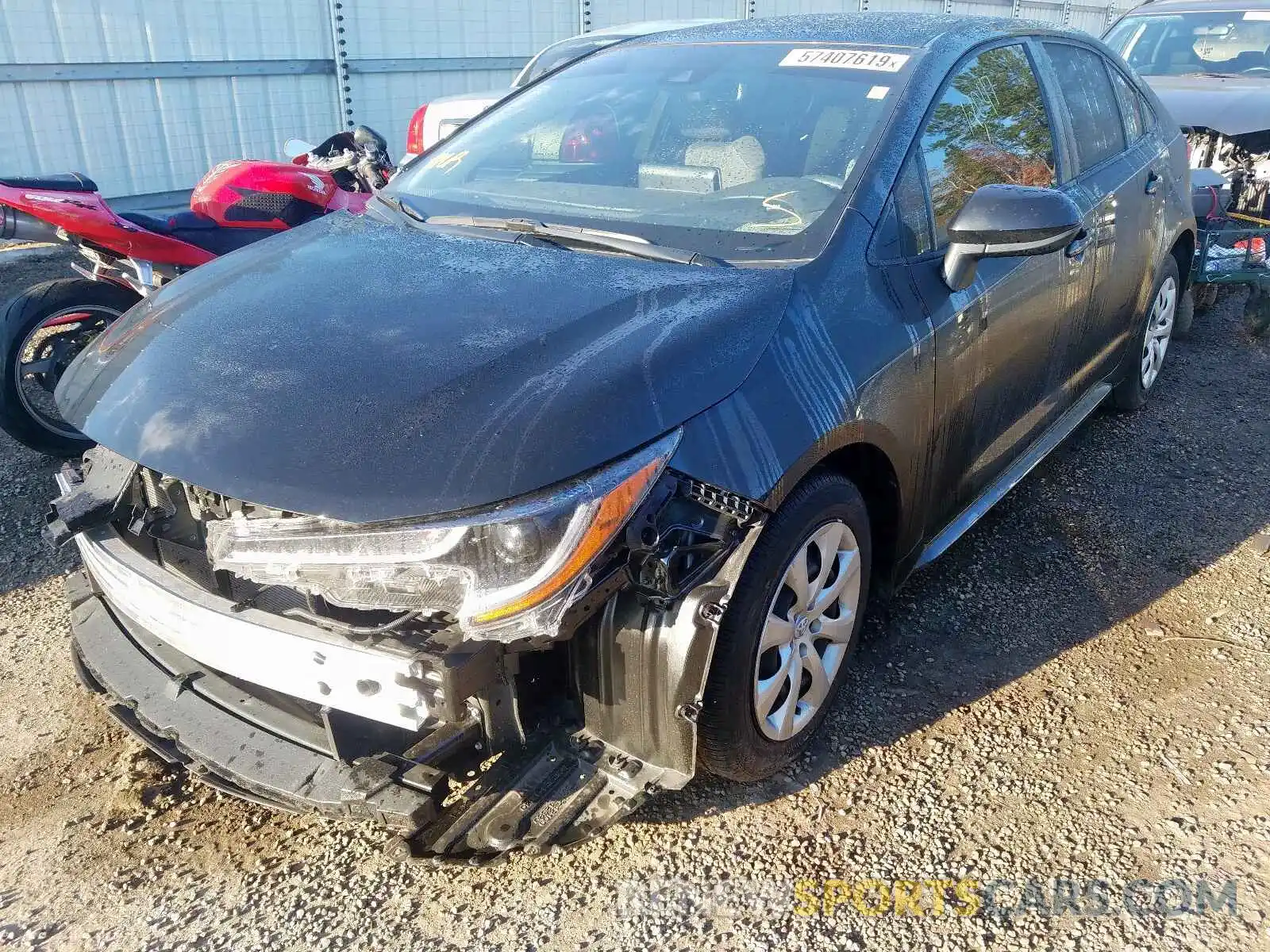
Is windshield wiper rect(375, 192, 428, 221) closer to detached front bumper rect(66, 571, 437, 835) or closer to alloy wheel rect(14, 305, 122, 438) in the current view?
detached front bumper rect(66, 571, 437, 835)

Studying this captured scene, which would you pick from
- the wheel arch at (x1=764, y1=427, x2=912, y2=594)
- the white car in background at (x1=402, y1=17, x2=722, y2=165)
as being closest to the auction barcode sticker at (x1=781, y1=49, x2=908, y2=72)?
the wheel arch at (x1=764, y1=427, x2=912, y2=594)

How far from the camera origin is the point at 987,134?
294cm

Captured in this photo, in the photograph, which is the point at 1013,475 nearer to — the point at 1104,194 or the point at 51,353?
the point at 1104,194

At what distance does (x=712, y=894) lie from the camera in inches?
83.0

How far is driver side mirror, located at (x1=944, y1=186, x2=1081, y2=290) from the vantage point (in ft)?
7.97

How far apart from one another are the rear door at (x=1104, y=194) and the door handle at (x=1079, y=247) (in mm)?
52

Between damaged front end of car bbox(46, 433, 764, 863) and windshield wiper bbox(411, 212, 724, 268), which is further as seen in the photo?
windshield wiper bbox(411, 212, 724, 268)

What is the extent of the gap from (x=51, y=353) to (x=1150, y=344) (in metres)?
4.93

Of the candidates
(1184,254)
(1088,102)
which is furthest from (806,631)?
(1184,254)

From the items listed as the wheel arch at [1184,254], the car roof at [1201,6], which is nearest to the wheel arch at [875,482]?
the wheel arch at [1184,254]

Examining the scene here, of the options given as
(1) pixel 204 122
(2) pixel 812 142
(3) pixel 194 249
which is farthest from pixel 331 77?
(2) pixel 812 142

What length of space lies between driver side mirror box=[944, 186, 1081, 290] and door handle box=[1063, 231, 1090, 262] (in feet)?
2.26

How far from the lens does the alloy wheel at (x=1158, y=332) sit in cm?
452

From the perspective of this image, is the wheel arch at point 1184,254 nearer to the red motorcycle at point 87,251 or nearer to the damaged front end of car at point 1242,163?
the damaged front end of car at point 1242,163
